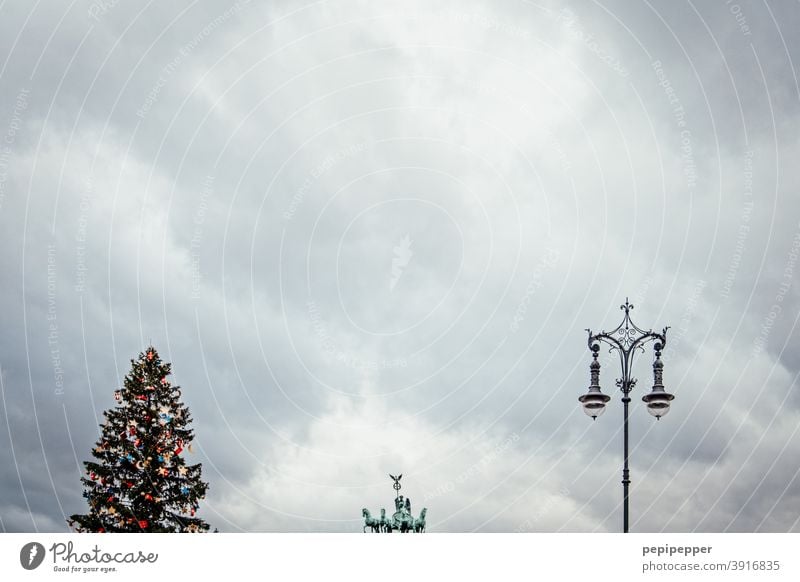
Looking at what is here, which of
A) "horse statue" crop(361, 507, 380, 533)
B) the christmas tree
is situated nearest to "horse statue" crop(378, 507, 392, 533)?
"horse statue" crop(361, 507, 380, 533)

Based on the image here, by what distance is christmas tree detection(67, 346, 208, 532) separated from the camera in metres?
32.5

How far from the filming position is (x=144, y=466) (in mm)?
33188

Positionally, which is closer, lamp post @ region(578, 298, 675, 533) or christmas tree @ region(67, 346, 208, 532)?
lamp post @ region(578, 298, 675, 533)

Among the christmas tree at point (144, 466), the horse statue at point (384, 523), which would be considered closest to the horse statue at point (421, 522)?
the horse statue at point (384, 523)

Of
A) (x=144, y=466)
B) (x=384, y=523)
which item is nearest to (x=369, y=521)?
(x=384, y=523)

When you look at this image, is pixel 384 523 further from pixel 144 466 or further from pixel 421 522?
pixel 144 466

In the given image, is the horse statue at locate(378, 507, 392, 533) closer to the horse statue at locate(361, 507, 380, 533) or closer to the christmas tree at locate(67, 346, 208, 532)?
the horse statue at locate(361, 507, 380, 533)
